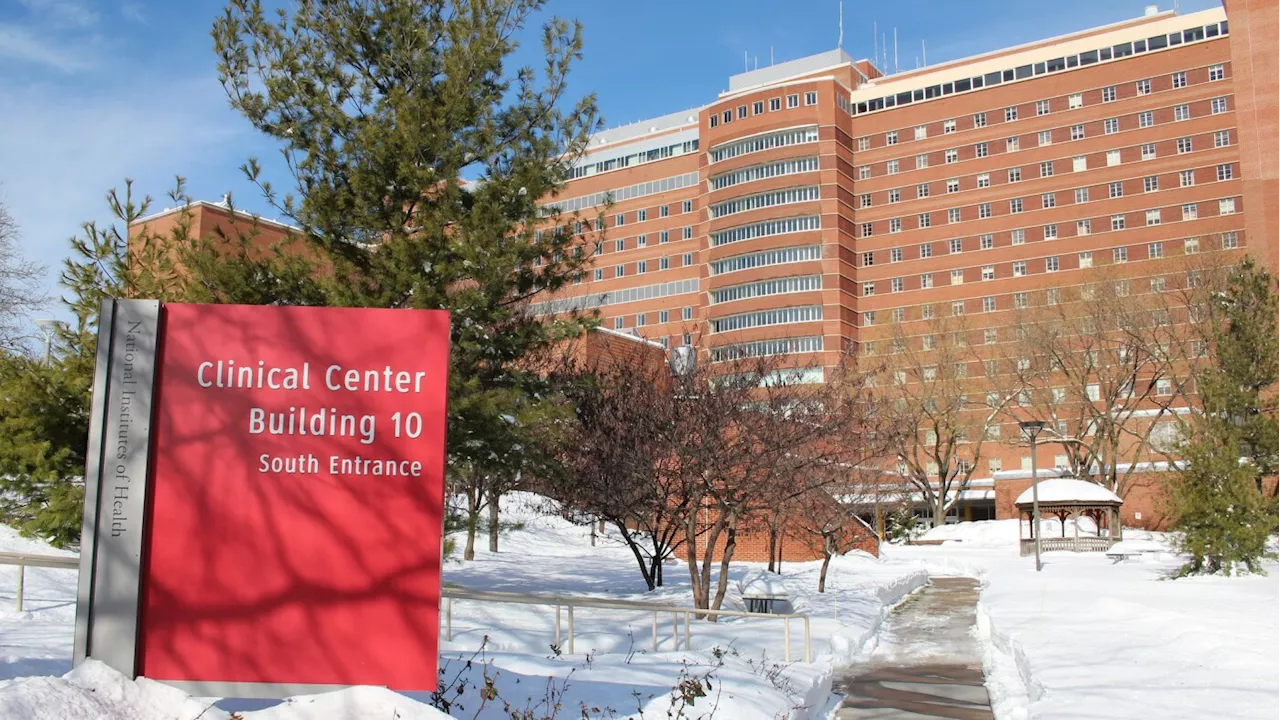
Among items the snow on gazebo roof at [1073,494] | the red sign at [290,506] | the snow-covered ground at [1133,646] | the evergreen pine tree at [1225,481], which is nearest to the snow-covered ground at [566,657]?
the red sign at [290,506]

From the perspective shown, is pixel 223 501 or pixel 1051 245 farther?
pixel 1051 245

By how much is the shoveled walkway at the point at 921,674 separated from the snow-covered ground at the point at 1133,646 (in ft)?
1.21

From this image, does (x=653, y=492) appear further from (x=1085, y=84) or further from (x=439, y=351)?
(x=1085, y=84)

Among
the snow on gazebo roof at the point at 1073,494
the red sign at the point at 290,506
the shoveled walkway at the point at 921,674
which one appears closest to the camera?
the red sign at the point at 290,506

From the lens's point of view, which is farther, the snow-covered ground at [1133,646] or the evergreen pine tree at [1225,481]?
the evergreen pine tree at [1225,481]

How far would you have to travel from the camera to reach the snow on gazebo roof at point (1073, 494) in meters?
45.5

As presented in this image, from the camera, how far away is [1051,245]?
85375 millimetres

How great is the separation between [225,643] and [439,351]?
1862 mm

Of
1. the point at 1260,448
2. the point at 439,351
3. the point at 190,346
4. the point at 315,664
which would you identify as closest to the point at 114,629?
the point at 315,664

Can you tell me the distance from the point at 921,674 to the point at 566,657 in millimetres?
6155

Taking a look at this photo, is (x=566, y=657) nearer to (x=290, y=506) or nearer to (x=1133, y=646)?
(x=290, y=506)

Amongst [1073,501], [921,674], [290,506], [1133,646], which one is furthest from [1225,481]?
[290,506]

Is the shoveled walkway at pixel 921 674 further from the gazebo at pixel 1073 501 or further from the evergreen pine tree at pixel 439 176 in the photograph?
the gazebo at pixel 1073 501

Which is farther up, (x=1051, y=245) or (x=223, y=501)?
(x=1051, y=245)
